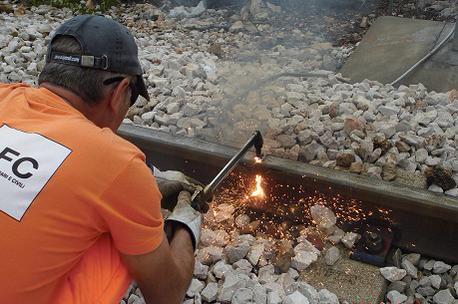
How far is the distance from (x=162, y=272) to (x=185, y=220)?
51 cm

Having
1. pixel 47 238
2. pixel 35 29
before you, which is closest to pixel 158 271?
pixel 47 238

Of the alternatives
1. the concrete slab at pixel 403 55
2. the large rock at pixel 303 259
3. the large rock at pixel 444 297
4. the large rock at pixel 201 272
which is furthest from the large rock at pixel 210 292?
the concrete slab at pixel 403 55

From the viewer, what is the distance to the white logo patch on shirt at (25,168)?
5.67 ft

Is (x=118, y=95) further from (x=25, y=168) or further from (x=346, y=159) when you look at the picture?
(x=346, y=159)

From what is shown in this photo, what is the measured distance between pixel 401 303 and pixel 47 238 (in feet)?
6.89

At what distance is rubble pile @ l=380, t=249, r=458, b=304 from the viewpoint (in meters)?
3.04

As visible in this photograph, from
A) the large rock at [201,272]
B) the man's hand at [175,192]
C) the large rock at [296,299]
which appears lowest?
the large rock at [201,272]

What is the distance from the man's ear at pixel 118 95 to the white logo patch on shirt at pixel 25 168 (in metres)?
0.36

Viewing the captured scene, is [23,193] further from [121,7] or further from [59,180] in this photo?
[121,7]

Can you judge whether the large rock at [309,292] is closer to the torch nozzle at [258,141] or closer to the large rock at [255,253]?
the large rock at [255,253]

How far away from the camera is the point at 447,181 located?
11.7 feet

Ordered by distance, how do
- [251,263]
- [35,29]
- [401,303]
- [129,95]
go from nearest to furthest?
[129,95] < [401,303] < [251,263] < [35,29]

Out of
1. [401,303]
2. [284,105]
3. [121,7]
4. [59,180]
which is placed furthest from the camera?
[121,7]

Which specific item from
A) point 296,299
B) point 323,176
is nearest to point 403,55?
point 323,176
